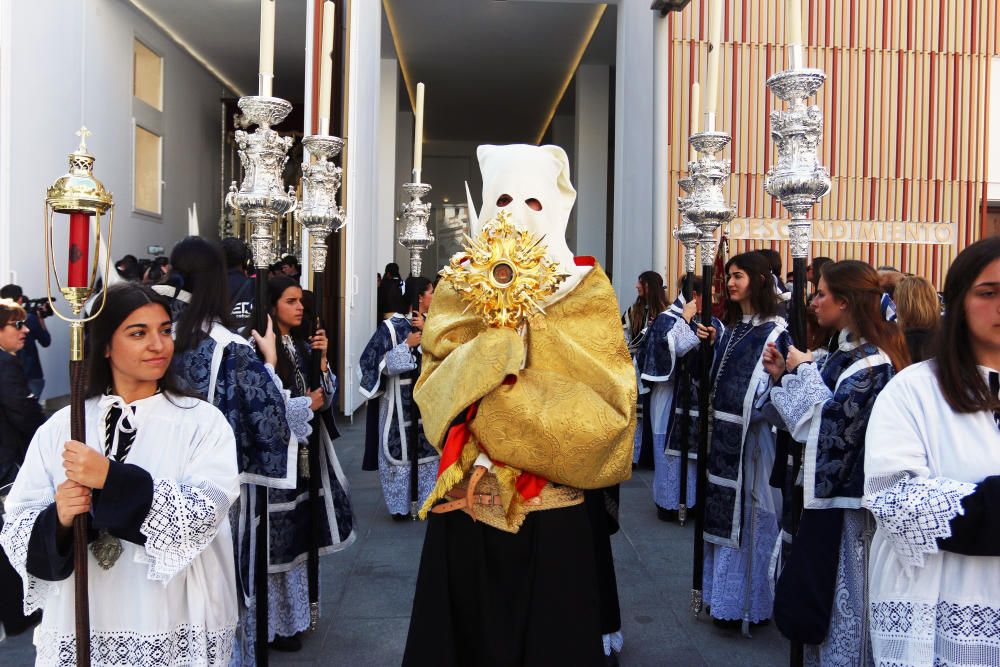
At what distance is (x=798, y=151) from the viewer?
2850 mm

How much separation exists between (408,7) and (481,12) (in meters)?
1.14

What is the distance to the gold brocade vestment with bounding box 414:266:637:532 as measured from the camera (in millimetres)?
2379

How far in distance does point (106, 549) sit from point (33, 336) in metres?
6.25

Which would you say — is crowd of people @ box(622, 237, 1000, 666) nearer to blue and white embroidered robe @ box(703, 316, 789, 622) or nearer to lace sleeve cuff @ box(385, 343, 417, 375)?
blue and white embroidered robe @ box(703, 316, 789, 622)

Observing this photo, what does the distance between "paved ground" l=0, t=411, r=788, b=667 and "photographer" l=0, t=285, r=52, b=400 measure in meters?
3.35

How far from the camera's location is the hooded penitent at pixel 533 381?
239 centimetres

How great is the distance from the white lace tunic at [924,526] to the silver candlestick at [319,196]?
8.07 ft

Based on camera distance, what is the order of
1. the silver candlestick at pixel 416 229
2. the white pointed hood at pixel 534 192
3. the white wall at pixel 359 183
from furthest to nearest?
1. the white wall at pixel 359 183
2. the silver candlestick at pixel 416 229
3. the white pointed hood at pixel 534 192

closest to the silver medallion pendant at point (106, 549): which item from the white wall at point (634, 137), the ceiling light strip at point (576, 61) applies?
the white wall at point (634, 137)

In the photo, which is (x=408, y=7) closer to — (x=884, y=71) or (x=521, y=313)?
(x=884, y=71)

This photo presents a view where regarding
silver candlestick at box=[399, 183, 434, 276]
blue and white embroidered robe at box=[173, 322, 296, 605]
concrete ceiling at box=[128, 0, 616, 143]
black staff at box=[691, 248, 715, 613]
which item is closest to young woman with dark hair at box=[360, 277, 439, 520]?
silver candlestick at box=[399, 183, 434, 276]

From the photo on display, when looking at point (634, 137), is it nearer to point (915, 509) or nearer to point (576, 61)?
point (576, 61)

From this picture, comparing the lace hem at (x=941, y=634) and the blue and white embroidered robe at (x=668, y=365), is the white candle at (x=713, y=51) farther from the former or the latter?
the lace hem at (x=941, y=634)

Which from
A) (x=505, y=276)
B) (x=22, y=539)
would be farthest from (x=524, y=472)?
(x=22, y=539)
